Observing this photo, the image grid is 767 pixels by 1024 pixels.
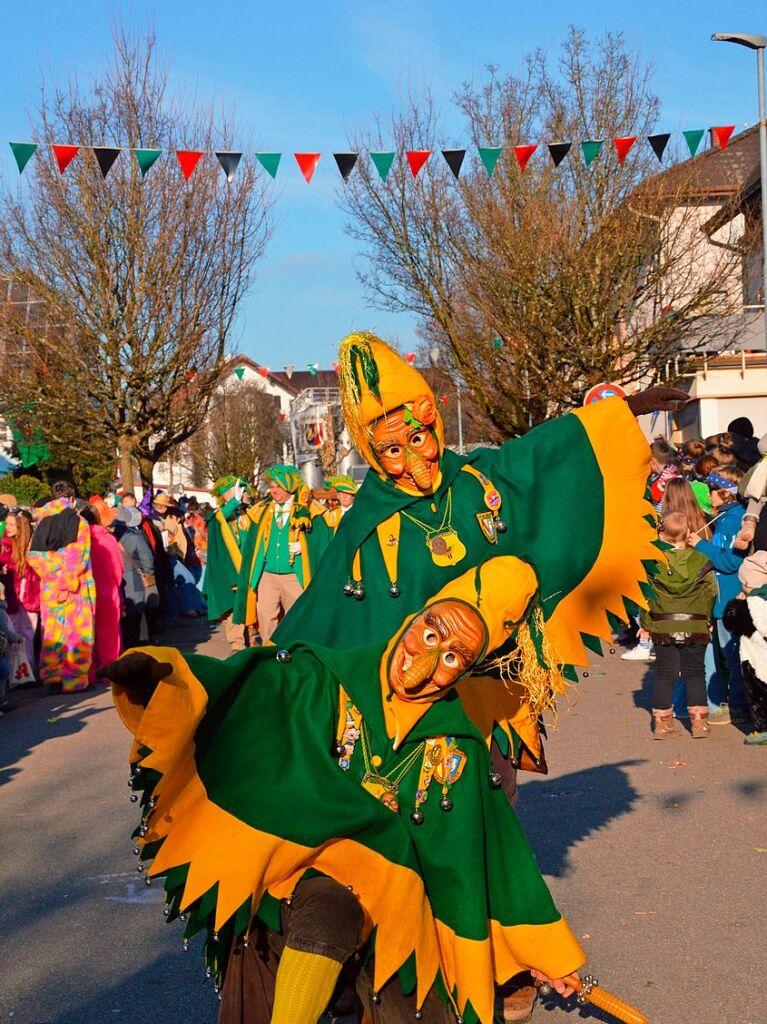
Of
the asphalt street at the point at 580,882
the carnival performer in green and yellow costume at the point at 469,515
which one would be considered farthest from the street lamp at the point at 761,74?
the carnival performer in green and yellow costume at the point at 469,515

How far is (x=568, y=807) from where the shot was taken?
707 cm

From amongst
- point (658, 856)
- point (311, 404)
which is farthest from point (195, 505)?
point (311, 404)

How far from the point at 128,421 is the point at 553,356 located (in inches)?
342

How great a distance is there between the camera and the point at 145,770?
122 inches

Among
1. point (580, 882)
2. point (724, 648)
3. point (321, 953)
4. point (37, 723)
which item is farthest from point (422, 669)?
point (37, 723)

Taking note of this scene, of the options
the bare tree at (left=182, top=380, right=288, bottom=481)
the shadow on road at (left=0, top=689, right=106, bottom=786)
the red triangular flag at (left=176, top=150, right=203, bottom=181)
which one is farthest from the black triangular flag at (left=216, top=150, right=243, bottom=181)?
the bare tree at (left=182, top=380, right=288, bottom=481)

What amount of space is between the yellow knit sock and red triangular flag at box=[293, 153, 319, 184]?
13.1m

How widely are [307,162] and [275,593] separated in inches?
225

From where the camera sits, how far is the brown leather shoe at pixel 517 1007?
4246mm

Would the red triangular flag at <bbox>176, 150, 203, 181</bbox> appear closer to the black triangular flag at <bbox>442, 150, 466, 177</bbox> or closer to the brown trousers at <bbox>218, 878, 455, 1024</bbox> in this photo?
the black triangular flag at <bbox>442, 150, 466, 177</bbox>

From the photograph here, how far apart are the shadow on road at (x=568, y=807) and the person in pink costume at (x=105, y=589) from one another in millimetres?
7013

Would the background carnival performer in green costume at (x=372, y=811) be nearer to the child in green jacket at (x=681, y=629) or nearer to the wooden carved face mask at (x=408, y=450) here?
the wooden carved face mask at (x=408, y=450)

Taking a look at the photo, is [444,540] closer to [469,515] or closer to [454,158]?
[469,515]

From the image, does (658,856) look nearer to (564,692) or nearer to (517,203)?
(564,692)
